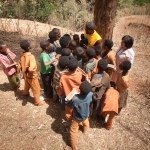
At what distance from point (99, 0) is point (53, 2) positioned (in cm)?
1073

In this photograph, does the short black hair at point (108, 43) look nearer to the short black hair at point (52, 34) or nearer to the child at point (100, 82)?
the child at point (100, 82)

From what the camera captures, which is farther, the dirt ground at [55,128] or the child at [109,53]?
the child at [109,53]

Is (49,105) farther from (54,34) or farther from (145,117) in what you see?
(145,117)

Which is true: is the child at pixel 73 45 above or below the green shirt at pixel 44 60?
above

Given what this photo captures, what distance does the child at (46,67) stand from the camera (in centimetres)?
338

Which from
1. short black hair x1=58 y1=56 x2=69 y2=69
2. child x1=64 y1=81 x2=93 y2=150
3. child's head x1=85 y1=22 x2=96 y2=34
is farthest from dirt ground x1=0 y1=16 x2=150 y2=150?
child's head x1=85 y1=22 x2=96 y2=34

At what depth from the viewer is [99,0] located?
13.1 feet

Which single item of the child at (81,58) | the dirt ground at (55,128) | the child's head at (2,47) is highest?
the child's head at (2,47)

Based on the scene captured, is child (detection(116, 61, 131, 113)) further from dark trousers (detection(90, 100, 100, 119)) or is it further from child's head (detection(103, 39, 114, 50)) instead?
child's head (detection(103, 39, 114, 50))

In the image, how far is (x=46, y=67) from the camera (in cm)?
359

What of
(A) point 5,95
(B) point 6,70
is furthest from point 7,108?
(B) point 6,70

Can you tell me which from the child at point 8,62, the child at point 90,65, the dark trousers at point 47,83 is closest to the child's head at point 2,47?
the child at point 8,62

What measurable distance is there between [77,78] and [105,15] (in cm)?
193

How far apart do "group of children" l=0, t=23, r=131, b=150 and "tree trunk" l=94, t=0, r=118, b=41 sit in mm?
636
